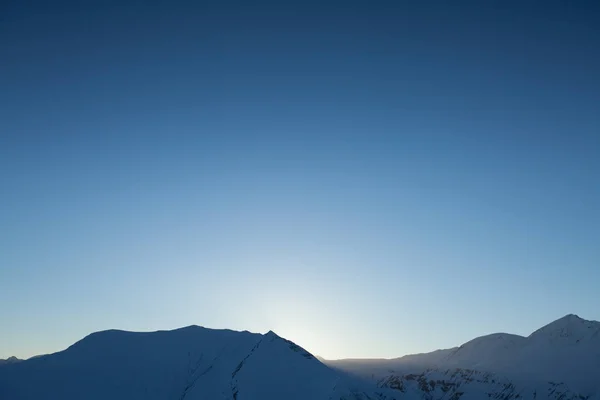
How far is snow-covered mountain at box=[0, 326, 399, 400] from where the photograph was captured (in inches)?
4998

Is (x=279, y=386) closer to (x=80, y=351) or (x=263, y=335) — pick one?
(x=263, y=335)

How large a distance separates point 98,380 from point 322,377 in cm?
6378

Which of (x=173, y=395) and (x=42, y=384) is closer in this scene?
(x=42, y=384)

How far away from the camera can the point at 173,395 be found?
137m

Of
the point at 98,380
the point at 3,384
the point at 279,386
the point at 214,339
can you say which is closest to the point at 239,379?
the point at 279,386

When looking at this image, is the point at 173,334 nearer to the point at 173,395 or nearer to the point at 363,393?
the point at 173,395

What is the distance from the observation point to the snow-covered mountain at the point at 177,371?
126938 mm

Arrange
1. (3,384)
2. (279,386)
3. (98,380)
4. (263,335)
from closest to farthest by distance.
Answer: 1. (3,384)
2. (98,380)
3. (279,386)
4. (263,335)

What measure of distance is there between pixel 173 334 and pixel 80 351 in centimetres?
2962

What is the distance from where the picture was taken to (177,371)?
146000 mm

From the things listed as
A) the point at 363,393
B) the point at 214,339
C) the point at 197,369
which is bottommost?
the point at 363,393

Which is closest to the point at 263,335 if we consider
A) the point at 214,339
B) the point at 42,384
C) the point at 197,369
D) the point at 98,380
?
the point at 214,339

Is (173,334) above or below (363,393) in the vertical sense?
above

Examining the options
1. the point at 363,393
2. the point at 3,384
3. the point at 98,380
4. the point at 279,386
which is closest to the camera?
the point at 3,384
